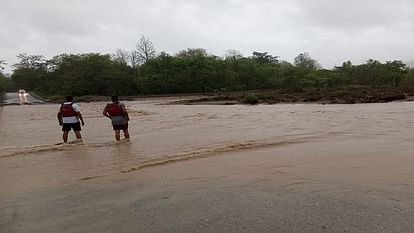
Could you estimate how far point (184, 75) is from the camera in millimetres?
83438

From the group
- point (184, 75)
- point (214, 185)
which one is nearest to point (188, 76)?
point (184, 75)

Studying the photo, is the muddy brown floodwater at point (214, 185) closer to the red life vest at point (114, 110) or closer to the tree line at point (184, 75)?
the red life vest at point (114, 110)

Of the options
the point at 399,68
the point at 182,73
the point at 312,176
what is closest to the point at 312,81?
the point at 399,68

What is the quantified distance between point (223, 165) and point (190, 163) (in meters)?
0.91

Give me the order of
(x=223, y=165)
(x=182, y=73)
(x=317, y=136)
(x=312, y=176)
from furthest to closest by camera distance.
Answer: (x=182, y=73)
(x=317, y=136)
(x=223, y=165)
(x=312, y=176)

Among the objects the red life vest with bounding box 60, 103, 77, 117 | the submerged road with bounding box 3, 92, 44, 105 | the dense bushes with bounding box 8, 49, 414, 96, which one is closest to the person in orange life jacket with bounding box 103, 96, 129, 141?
the red life vest with bounding box 60, 103, 77, 117

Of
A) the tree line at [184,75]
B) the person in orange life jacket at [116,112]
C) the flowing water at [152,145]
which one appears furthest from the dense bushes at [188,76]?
the person in orange life jacket at [116,112]

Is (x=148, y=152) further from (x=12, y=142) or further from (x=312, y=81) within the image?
(x=312, y=81)

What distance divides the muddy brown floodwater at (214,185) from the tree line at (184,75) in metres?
61.0

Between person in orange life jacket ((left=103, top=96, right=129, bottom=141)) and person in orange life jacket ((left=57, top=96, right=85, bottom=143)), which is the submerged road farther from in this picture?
person in orange life jacket ((left=103, top=96, right=129, bottom=141))

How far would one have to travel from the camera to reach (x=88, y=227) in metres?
5.67

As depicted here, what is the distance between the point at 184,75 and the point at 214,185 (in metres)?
76.2

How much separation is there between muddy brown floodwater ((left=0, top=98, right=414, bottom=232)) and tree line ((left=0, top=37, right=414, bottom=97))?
61031 millimetres

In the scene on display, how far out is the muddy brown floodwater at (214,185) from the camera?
5.70 metres
